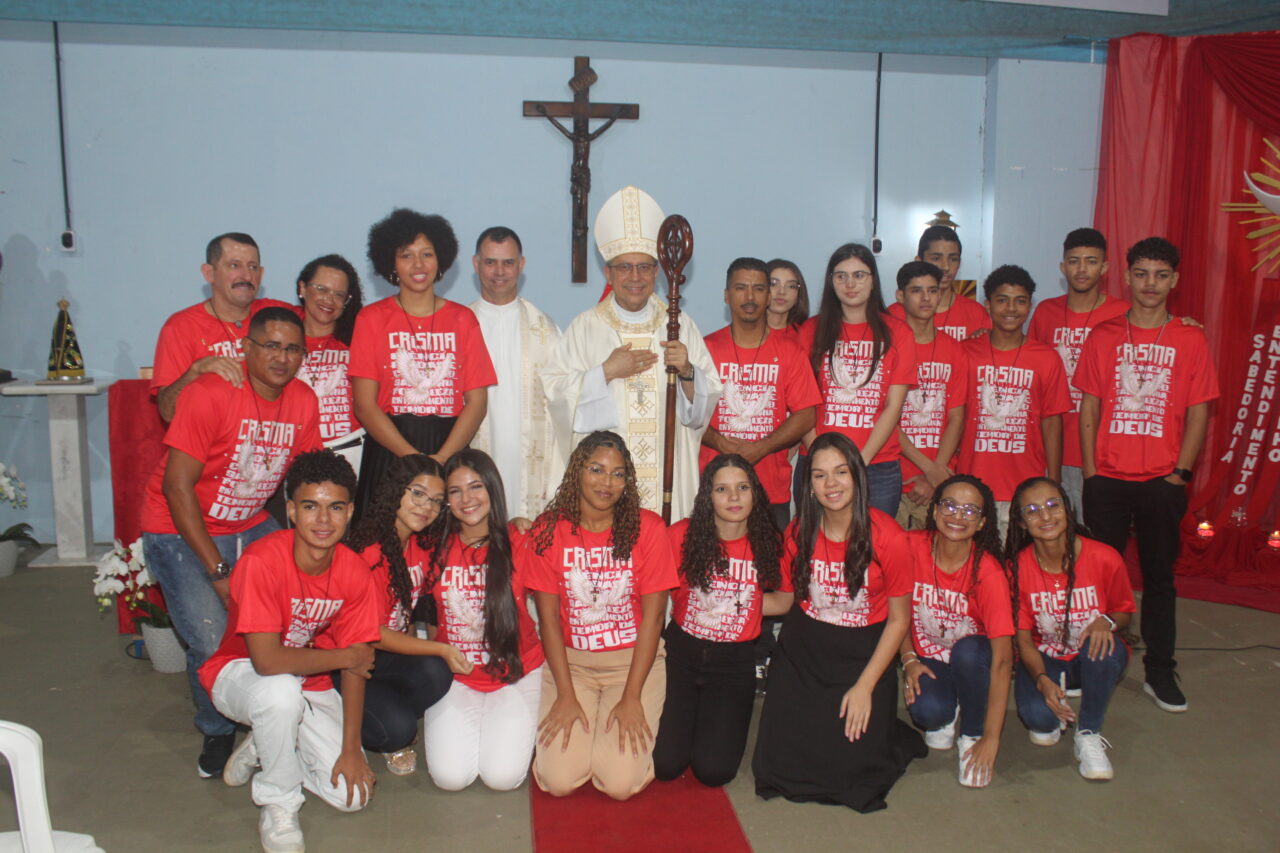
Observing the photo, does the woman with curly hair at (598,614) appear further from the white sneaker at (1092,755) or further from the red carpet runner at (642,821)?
the white sneaker at (1092,755)

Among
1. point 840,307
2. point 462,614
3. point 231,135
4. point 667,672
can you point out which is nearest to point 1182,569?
point 840,307

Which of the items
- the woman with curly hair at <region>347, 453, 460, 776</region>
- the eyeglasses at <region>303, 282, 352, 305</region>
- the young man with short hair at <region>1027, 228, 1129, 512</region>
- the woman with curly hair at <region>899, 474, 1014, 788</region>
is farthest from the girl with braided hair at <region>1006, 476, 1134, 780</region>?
the eyeglasses at <region>303, 282, 352, 305</region>

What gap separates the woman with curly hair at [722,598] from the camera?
10.8 ft

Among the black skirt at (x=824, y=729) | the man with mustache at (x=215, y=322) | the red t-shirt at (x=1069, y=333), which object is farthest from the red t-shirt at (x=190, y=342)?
the red t-shirt at (x=1069, y=333)

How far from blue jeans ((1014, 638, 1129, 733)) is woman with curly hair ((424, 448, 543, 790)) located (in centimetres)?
167

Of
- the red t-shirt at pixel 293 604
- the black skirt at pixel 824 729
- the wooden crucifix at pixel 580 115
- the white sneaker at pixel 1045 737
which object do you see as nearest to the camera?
the red t-shirt at pixel 293 604

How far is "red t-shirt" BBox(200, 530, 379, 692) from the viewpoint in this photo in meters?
2.89

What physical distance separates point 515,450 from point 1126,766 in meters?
2.47

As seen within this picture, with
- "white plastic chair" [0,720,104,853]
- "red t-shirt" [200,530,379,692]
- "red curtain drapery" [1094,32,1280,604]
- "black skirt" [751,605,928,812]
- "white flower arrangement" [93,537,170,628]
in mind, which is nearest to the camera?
"white plastic chair" [0,720,104,853]

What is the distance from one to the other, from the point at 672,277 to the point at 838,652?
4.76ft

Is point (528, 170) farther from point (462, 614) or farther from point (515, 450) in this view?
point (462, 614)

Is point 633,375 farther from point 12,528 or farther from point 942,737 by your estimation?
point 12,528

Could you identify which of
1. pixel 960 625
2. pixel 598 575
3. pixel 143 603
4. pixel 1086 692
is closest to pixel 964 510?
pixel 960 625

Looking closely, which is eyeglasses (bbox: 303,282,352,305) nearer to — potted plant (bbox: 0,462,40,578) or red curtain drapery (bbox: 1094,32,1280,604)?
potted plant (bbox: 0,462,40,578)
